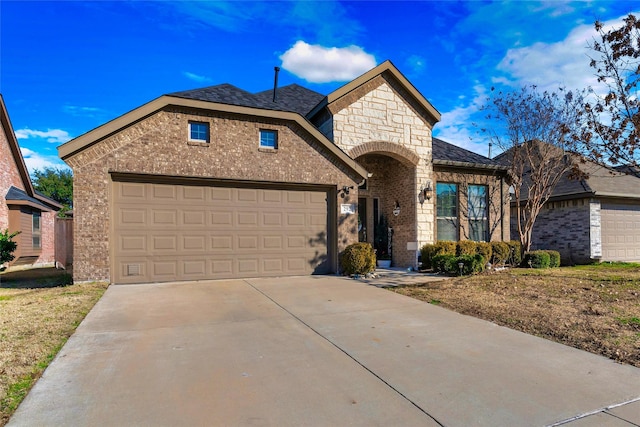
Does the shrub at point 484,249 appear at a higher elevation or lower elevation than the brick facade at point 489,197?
lower

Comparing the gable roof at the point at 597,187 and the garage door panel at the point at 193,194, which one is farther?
the gable roof at the point at 597,187

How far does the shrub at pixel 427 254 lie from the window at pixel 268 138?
6.12 m

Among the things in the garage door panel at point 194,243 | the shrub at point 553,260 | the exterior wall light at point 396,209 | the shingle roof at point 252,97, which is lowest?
the shrub at point 553,260

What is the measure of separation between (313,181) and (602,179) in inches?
537

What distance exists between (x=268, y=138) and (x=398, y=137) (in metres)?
4.91

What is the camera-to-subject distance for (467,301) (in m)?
7.41

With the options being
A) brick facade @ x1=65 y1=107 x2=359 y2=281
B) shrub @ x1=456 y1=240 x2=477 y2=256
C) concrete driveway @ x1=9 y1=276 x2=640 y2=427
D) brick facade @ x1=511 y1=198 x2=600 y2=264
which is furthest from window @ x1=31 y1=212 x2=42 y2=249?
brick facade @ x1=511 y1=198 x2=600 y2=264

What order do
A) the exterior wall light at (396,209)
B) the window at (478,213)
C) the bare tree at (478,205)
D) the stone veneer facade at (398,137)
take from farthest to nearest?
the window at (478,213) → the bare tree at (478,205) → the exterior wall light at (396,209) → the stone veneer facade at (398,137)

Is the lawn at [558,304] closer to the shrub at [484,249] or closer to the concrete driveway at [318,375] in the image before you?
the concrete driveway at [318,375]

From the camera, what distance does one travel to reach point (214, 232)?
9992 millimetres

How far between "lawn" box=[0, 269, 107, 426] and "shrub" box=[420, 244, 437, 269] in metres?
9.48

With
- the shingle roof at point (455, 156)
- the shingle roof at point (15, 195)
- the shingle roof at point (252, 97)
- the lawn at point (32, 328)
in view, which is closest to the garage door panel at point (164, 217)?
the lawn at point (32, 328)

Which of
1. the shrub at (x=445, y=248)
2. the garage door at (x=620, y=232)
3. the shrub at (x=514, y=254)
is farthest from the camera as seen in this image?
the garage door at (x=620, y=232)

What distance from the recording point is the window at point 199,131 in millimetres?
9883
